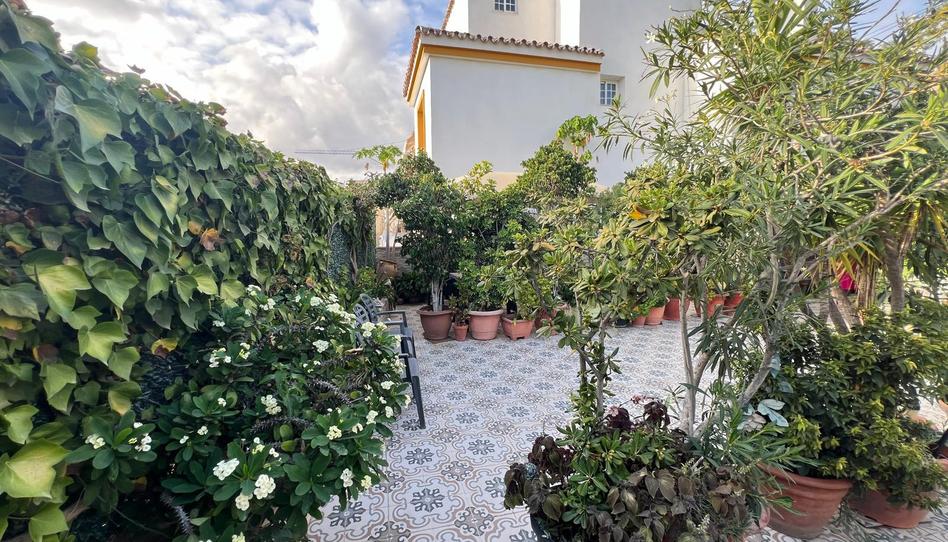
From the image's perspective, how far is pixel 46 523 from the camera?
A: 75 cm

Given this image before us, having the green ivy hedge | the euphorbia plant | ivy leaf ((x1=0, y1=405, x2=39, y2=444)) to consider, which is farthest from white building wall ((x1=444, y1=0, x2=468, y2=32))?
ivy leaf ((x1=0, y1=405, x2=39, y2=444))

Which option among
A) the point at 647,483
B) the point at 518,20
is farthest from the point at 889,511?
the point at 518,20

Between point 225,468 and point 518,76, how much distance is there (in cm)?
727

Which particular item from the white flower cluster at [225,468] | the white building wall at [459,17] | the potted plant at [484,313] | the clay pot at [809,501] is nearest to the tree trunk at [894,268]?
the clay pot at [809,501]

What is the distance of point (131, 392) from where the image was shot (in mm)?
981

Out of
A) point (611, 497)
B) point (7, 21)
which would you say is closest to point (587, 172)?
point (611, 497)

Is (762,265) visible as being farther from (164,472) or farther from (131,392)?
(164,472)

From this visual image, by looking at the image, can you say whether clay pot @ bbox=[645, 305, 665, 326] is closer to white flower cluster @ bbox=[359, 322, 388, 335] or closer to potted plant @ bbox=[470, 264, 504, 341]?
potted plant @ bbox=[470, 264, 504, 341]

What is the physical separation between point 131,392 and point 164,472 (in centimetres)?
37

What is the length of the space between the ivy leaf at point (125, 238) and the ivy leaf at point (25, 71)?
285 millimetres

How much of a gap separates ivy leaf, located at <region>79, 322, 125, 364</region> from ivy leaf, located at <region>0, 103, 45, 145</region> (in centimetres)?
43

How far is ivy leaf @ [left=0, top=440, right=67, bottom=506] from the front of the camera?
26.9 inches

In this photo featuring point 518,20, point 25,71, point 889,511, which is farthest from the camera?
point 518,20

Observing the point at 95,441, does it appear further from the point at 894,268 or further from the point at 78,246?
the point at 894,268
